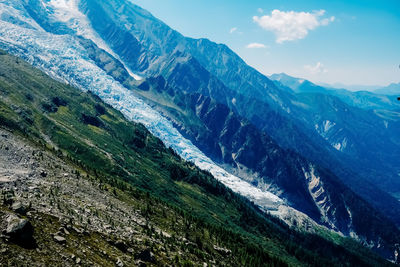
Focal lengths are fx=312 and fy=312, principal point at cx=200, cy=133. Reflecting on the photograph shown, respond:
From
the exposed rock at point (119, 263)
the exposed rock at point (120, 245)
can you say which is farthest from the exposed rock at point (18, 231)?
the exposed rock at point (120, 245)

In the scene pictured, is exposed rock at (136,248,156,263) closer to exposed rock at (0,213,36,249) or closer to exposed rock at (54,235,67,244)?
exposed rock at (54,235,67,244)

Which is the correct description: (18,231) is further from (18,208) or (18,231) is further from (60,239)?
(18,208)

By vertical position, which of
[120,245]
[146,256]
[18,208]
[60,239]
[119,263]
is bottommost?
[146,256]

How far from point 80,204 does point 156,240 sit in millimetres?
15647

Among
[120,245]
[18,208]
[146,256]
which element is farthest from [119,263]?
[18,208]

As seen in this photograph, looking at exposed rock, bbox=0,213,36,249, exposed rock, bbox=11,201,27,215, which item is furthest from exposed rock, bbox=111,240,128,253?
exposed rock, bbox=11,201,27,215

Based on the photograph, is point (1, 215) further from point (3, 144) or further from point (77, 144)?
point (77, 144)

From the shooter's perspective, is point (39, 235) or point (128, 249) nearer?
point (39, 235)

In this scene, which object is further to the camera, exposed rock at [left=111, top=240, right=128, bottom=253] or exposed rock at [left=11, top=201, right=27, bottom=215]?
exposed rock at [left=111, top=240, right=128, bottom=253]

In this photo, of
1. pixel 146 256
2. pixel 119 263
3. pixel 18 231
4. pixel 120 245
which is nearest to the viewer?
pixel 18 231

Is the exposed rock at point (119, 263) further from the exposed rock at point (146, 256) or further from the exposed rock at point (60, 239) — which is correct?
the exposed rock at point (60, 239)

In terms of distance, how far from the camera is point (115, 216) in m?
61.5

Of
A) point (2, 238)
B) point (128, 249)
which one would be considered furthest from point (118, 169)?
point (2, 238)

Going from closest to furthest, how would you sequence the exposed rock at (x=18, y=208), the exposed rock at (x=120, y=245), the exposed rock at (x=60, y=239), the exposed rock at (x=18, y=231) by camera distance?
1. the exposed rock at (x=18, y=231)
2. the exposed rock at (x=60, y=239)
3. the exposed rock at (x=18, y=208)
4. the exposed rock at (x=120, y=245)
